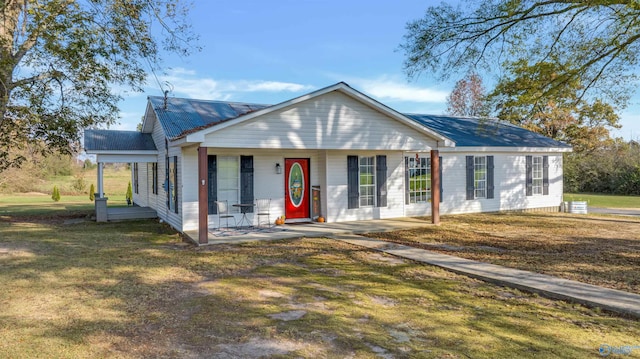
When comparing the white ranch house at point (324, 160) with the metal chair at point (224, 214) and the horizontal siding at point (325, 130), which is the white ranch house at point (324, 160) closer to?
the horizontal siding at point (325, 130)

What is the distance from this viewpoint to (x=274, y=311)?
4.91m

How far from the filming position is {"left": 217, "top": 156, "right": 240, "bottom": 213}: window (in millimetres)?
11578

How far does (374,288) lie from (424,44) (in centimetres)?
759

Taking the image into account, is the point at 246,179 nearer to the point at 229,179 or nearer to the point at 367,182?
the point at 229,179

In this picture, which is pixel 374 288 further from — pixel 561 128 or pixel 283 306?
pixel 561 128

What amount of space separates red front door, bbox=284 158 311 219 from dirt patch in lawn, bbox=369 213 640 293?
307 centimetres

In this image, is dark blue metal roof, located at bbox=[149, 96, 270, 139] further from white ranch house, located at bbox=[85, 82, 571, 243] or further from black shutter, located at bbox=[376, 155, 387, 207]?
black shutter, located at bbox=[376, 155, 387, 207]

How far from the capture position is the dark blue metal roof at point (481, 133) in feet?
51.9

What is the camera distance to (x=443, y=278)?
21.4 feet

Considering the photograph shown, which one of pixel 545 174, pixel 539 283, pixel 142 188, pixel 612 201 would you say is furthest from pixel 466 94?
pixel 539 283

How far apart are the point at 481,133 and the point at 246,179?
413 inches

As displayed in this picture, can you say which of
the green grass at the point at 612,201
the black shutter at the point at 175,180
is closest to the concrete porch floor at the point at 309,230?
the black shutter at the point at 175,180

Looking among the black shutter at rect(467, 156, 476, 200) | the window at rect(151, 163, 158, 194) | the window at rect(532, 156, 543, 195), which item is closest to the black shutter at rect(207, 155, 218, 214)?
the window at rect(151, 163, 158, 194)

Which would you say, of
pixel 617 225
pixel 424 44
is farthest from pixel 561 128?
pixel 424 44
